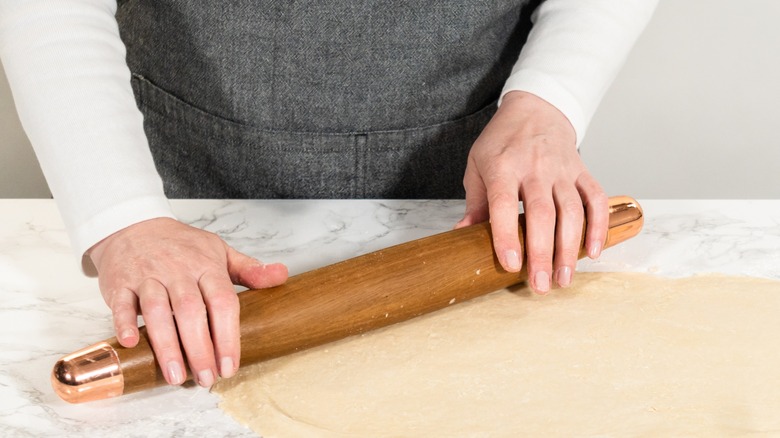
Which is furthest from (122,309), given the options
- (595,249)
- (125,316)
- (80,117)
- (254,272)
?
(595,249)

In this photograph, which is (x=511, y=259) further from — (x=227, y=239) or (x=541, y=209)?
(x=227, y=239)

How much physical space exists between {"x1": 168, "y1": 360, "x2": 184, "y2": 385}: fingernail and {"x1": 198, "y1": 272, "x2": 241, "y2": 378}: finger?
0.04 metres

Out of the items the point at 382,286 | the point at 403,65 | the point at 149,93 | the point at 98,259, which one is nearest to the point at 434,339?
the point at 382,286

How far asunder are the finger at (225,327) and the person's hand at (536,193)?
0.29 m

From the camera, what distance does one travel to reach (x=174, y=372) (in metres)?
0.73

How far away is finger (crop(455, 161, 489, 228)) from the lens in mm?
993

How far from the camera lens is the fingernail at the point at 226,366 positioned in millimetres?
745

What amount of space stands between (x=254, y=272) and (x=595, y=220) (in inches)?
14.7

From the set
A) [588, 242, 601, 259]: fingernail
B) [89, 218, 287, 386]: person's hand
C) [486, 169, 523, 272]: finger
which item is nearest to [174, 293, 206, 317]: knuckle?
[89, 218, 287, 386]: person's hand

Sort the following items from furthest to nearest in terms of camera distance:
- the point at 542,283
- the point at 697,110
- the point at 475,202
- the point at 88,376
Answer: the point at 697,110 < the point at 475,202 < the point at 542,283 < the point at 88,376

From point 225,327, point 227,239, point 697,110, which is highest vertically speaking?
point 225,327

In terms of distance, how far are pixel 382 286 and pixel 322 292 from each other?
6 centimetres

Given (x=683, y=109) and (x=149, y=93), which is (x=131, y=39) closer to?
(x=149, y=93)

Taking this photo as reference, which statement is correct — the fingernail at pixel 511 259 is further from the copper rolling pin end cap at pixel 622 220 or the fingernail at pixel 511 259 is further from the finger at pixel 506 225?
the copper rolling pin end cap at pixel 622 220
